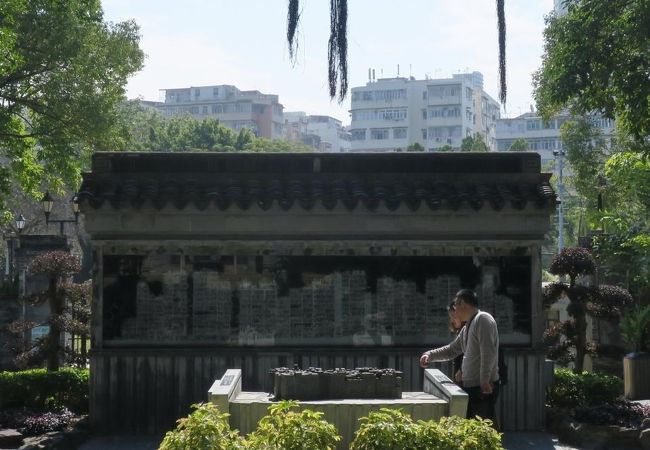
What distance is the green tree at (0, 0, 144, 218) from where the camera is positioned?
67.3 ft

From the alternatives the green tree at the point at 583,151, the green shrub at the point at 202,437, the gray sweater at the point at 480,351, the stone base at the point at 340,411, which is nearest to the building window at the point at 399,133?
the green tree at the point at 583,151

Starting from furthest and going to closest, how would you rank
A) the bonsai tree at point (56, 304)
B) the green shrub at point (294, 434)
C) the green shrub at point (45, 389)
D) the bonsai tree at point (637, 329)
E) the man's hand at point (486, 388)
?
1. the bonsai tree at point (637, 329)
2. the bonsai tree at point (56, 304)
3. the green shrub at point (45, 389)
4. the man's hand at point (486, 388)
5. the green shrub at point (294, 434)

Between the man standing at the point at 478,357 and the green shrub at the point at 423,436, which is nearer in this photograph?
the green shrub at the point at 423,436

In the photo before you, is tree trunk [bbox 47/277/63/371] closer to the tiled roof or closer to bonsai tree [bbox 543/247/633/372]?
the tiled roof

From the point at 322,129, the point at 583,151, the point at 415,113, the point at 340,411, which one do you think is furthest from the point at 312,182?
the point at 322,129

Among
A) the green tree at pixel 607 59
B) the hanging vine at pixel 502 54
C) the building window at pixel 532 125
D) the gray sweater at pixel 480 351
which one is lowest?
the gray sweater at pixel 480 351

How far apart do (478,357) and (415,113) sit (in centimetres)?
10581

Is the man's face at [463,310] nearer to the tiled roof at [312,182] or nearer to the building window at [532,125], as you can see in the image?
the tiled roof at [312,182]

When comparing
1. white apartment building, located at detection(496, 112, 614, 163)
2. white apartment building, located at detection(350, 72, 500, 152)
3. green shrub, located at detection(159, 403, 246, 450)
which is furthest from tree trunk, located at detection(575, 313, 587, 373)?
white apartment building, located at detection(350, 72, 500, 152)

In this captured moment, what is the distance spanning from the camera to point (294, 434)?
6648 mm

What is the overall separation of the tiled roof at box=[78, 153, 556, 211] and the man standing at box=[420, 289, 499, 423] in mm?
4036

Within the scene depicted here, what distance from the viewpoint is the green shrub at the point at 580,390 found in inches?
571

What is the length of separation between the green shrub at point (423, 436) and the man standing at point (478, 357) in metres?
2.68

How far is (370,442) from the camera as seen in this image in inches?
264
